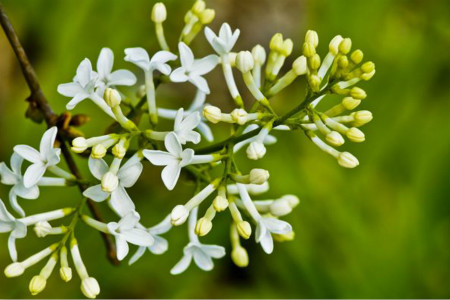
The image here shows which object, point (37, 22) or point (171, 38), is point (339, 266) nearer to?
point (171, 38)

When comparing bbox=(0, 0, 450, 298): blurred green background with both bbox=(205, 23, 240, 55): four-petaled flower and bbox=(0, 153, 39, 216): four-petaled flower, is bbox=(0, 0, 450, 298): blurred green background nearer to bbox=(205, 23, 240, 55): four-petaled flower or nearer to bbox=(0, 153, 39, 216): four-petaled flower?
bbox=(0, 153, 39, 216): four-petaled flower

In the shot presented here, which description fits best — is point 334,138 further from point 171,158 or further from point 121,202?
point 121,202

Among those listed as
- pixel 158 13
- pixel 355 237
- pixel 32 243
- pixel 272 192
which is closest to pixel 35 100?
pixel 158 13

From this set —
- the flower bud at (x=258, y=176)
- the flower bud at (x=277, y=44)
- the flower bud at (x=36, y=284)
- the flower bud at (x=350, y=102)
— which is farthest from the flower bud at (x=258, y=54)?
the flower bud at (x=36, y=284)

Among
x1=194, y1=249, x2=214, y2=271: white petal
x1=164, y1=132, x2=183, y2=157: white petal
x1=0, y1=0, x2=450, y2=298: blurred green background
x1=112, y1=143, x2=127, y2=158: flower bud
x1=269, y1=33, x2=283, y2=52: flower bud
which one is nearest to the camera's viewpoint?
x1=164, y1=132, x2=183, y2=157: white petal

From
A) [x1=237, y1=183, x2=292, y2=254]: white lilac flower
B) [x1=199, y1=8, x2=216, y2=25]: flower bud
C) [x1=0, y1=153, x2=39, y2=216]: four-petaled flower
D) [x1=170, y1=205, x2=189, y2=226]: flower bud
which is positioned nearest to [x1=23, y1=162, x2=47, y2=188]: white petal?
[x1=0, y1=153, x2=39, y2=216]: four-petaled flower
